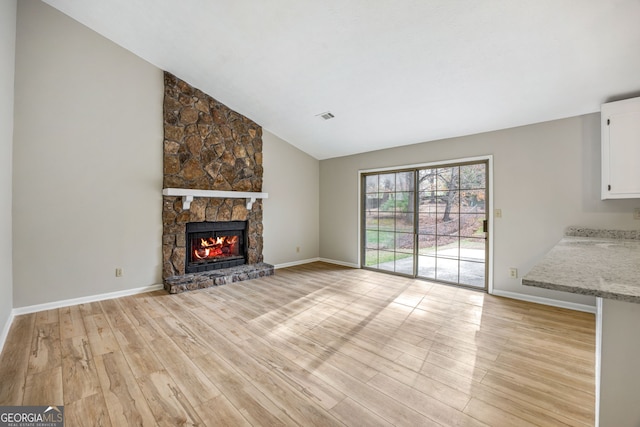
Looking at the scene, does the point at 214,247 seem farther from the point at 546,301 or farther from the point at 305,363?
the point at 546,301

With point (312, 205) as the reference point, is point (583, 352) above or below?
below

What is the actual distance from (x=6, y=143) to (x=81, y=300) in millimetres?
1933

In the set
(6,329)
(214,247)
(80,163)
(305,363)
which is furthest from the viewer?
(214,247)

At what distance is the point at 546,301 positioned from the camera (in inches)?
134

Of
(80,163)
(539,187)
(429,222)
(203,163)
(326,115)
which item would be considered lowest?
(429,222)

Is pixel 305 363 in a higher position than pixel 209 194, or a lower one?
lower

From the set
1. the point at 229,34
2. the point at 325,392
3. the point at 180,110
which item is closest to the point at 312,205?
the point at 180,110

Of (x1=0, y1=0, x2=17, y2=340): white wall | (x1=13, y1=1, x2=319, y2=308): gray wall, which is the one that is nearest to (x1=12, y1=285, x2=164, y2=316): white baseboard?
(x1=13, y1=1, x2=319, y2=308): gray wall

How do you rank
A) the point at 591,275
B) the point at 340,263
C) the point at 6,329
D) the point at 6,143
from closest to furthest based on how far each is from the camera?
1. the point at 591,275
2. the point at 6,329
3. the point at 6,143
4. the point at 340,263

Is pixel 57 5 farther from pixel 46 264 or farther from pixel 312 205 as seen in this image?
pixel 312 205

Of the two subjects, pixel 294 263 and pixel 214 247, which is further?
pixel 294 263

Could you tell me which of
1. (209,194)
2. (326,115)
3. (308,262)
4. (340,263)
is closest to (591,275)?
(326,115)

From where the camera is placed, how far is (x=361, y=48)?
282 cm

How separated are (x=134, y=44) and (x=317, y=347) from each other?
14.4 feet
